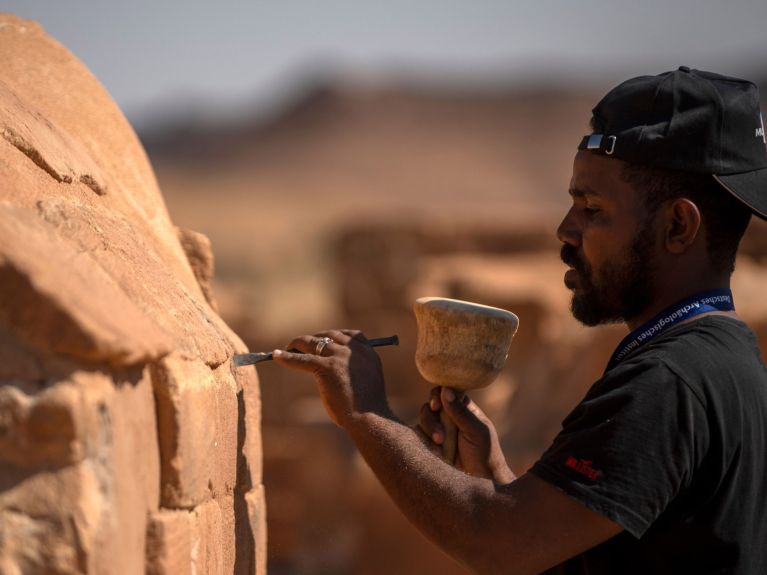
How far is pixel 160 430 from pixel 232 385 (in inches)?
20.1

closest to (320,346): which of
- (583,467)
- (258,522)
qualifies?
(258,522)

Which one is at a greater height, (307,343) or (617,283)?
(617,283)

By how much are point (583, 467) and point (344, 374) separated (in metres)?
0.72

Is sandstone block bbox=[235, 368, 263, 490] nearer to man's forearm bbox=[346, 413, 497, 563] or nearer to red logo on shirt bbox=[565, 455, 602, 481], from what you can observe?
man's forearm bbox=[346, 413, 497, 563]

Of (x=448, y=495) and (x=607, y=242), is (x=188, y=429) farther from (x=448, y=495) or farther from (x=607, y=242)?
(x=607, y=242)

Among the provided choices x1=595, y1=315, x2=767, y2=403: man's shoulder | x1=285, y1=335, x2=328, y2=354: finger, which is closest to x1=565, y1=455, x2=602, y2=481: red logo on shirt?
x1=595, y1=315, x2=767, y2=403: man's shoulder

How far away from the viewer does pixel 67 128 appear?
10.7ft

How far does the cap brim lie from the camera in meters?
2.59

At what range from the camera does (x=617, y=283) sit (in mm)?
2725

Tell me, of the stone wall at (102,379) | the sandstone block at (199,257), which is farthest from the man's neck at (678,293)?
the sandstone block at (199,257)

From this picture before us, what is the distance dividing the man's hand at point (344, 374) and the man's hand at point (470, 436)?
1.09 ft

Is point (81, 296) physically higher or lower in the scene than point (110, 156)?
lower

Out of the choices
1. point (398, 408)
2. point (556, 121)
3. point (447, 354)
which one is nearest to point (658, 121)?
point (447, 354)

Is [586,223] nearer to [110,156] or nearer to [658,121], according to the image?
[658,121]
